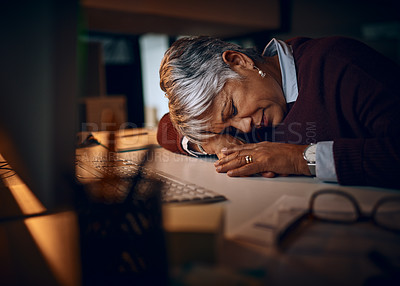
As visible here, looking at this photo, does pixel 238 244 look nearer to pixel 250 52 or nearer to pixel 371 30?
pixel 250 52

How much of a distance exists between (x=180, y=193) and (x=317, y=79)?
0.58 m

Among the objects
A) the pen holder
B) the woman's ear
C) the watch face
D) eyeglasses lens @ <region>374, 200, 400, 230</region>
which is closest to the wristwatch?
the watch face

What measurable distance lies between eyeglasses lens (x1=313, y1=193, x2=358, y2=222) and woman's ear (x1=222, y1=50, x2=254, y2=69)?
602 mm

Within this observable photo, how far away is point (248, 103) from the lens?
1.01 meters

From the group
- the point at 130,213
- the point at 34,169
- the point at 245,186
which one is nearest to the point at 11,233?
the point at 34,169

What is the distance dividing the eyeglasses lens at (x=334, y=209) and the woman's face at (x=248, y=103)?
0.48 meters

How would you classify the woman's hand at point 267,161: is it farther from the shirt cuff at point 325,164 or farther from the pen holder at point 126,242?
the pen holder at point 126,242

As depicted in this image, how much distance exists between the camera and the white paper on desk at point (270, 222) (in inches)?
16.9

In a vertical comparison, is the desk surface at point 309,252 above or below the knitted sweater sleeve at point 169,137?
below

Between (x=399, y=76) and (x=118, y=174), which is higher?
(x=399, y=76)

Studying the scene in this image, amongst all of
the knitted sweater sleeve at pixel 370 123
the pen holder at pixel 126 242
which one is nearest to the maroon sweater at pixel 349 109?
the knitted sweater sleeve at pixel 370 123

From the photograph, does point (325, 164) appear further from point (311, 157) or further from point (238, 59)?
point (238, 59)

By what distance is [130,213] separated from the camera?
0.42 m

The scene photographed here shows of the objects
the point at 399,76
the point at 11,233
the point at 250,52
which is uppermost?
the point at 250,52
